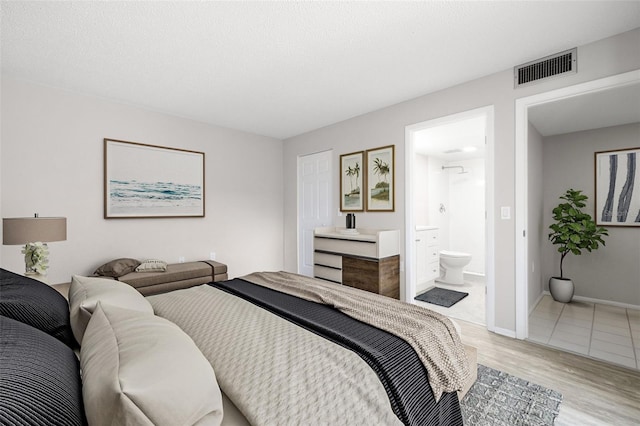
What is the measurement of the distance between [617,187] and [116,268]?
6079 mm

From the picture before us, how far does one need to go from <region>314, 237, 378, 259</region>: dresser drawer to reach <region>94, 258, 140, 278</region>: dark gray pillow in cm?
230

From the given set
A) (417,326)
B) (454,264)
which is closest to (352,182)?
(454,264)

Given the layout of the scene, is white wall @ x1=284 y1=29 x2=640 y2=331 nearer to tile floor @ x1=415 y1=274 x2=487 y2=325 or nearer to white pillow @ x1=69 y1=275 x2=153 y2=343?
tile floor @ x1=415 y1=274 x2=487 y2=325

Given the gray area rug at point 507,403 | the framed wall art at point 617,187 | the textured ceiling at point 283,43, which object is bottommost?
the gray area rug at point 507,403

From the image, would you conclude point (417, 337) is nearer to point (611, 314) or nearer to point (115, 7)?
point (115, 7)

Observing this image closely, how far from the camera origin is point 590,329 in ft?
9.29

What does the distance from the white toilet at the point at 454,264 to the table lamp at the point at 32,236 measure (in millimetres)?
4923

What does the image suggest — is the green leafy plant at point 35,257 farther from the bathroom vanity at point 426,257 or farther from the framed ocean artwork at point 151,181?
the bathroom vanity at point 426,257

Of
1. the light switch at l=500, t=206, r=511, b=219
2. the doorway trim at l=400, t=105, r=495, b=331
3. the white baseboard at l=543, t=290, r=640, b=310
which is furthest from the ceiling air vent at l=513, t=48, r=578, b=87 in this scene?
the white baseboard at l=543, t=290, r=640, b=310

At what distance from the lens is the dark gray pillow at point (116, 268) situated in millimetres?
3141

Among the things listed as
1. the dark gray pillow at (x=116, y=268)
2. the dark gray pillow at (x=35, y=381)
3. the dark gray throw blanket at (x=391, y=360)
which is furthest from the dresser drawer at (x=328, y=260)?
the dark gray pillow at (x=35, y=381)

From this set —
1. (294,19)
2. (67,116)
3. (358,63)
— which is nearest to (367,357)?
(294,19)

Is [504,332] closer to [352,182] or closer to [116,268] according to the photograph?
[352,182]

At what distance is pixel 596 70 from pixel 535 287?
2.51m
